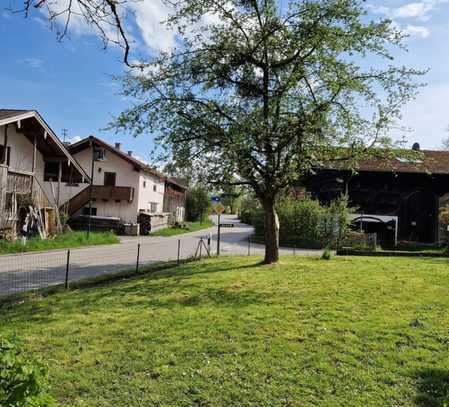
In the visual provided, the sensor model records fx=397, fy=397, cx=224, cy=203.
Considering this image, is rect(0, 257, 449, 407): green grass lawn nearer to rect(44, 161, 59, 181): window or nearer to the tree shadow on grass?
the tree shadow on grass

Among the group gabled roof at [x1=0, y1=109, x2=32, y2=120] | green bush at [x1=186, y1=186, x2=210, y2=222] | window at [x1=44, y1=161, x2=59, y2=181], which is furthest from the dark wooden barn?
green bush at [x1=186, y1=186, x2=210, y2=222]

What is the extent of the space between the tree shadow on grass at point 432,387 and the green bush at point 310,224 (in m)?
23.2

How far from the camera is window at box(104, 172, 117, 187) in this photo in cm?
3441

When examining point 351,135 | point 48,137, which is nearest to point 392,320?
point 351,135

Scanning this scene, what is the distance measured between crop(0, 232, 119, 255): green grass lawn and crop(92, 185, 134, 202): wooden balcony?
27.7ft

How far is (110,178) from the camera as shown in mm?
34438

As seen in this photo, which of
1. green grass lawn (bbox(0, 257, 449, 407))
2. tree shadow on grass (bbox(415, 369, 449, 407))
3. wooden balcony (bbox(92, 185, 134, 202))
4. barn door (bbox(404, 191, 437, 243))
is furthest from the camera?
wooden balcony (bbox(92, 185, 134, 202))

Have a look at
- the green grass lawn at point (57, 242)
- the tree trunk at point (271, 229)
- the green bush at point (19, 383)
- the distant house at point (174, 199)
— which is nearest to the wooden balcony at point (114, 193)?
the distant house at point (174, 199)

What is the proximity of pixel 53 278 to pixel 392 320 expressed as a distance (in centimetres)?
936

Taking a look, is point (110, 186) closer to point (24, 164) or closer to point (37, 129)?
point (24, 164)

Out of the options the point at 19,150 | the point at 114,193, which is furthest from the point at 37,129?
the point at 114,193

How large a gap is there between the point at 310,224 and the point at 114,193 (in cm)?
1631

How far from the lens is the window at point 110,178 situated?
34.4 metres

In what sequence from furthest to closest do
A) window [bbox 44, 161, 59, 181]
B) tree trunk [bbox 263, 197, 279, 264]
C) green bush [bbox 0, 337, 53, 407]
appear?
window [bbox 44, 161, 59, 181] < tree trunk [bbox 263, 197, 279, 264] < green bush [bbox 0, 337, 53, 407]
